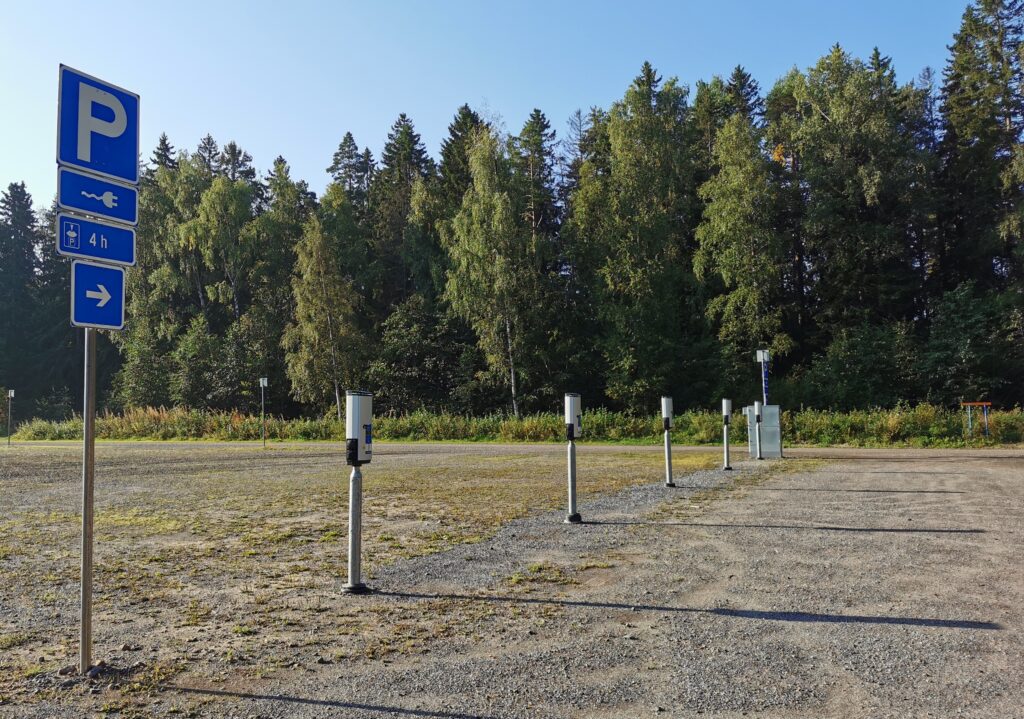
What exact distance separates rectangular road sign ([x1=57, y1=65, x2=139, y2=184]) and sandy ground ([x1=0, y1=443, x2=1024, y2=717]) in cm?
301

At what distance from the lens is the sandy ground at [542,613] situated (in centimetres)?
359

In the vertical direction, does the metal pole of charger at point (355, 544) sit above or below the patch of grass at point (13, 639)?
above

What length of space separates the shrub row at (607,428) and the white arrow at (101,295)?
26.2m

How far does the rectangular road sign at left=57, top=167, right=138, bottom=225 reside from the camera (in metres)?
3.97

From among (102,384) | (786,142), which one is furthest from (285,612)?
(102,384)

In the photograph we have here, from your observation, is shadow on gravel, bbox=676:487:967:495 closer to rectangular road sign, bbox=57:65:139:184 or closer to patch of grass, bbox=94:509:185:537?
patch of grass, bbox=94:509:185:537

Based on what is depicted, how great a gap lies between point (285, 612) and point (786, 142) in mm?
48278

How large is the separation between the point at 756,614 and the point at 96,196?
522cm

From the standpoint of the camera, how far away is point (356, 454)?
602 centimetres

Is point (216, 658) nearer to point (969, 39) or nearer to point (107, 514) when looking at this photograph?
point (107, 514)

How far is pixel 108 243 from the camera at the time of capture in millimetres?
4203

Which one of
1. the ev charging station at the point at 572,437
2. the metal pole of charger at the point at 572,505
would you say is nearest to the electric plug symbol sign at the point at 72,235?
the ev charging station at the point at 572,437

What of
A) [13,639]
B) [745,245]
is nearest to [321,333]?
[745,245]

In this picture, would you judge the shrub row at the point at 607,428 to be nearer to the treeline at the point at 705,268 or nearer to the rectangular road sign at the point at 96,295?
the treeline at the point at 705,268
